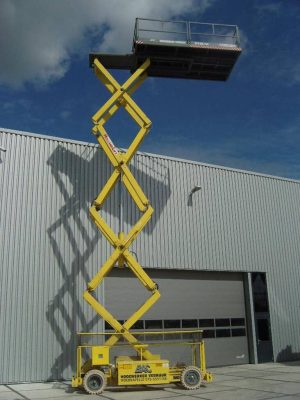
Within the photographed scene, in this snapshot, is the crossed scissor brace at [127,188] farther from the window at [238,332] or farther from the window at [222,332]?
the window at [238,332]

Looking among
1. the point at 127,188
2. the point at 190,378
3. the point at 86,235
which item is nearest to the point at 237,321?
the point at 190,378

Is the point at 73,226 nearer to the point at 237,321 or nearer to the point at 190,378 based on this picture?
the point at 190,378

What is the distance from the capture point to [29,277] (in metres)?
17.5

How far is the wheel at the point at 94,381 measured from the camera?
46.1 ft

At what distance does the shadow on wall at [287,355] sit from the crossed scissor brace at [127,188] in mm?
9526

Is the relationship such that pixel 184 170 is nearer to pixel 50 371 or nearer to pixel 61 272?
pixel 61 272

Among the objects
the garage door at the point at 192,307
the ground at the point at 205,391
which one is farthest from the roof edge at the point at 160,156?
the ground at the point at 205,391

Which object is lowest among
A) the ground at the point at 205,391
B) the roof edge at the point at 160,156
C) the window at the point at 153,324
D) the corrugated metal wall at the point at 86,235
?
the ground at the point at 205,391

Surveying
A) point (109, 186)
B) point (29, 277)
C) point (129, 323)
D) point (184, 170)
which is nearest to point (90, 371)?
point (129, 323)

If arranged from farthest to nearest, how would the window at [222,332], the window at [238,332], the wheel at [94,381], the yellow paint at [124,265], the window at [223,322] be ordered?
the window at [238,332] → the window at [223,322] → the window at [222,332] → the yellow paint at [124,265] → the wheel at [94,381]

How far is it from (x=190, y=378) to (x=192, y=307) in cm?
655

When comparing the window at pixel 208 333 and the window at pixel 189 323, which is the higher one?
the window at pixel 189 323

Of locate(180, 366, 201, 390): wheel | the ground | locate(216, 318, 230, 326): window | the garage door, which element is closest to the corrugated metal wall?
the garage door

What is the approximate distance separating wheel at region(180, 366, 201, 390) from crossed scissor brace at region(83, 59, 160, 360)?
4.40ft
